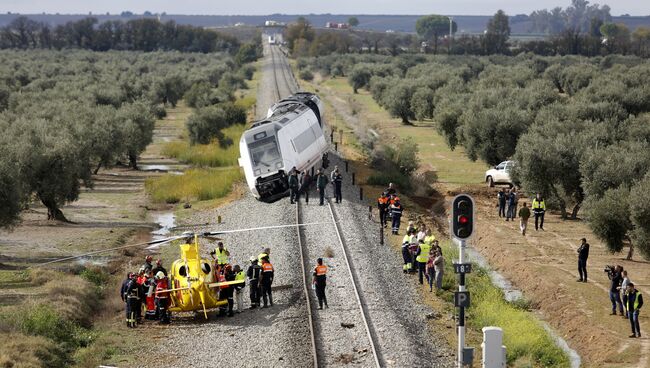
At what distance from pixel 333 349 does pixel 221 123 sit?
45.9 meters

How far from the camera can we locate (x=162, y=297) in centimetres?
2219

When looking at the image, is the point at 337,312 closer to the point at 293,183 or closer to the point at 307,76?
the point at 293,183

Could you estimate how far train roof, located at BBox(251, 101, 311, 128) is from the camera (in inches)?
1436

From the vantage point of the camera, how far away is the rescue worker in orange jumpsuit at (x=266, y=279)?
2258cm

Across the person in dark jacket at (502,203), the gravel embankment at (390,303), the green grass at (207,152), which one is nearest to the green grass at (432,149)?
the person in dark jacket at (502,203)

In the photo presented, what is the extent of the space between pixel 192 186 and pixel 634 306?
27.8 meters

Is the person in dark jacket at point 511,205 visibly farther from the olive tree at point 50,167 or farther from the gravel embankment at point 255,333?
the olive tree at point 50,167

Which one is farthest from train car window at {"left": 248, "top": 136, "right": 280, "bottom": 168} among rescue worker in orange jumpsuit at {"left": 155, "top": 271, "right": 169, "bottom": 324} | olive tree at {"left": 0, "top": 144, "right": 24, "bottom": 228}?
rescue worker in orange jumpsuit at {"left": 155, "top": 271, "right": 169, "bottom": 324}

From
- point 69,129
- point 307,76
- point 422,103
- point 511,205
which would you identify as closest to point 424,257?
point 511,205

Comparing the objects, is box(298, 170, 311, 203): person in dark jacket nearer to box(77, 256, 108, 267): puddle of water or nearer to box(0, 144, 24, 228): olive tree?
box(77, 256, 108, 267): puddle of water

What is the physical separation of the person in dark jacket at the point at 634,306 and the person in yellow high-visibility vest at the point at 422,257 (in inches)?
232

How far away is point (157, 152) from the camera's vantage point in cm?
6262

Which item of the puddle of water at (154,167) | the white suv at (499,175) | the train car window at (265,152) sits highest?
the train car window at (265,152)

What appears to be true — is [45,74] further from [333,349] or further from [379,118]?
[333,349]
